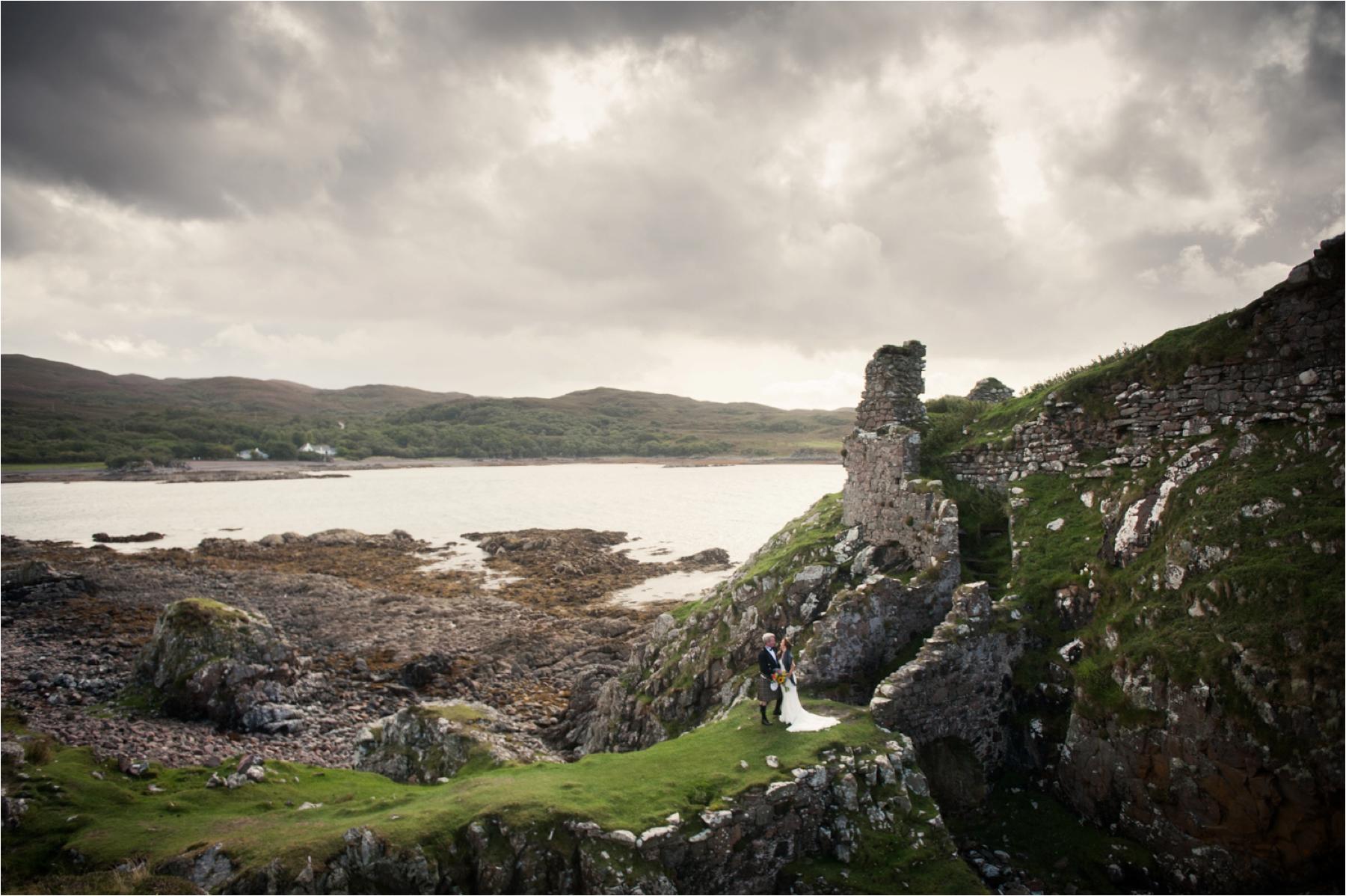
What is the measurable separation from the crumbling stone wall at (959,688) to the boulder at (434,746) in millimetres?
8318

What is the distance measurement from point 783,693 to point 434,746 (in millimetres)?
8565

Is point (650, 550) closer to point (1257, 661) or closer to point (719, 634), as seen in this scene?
point (719, 634)

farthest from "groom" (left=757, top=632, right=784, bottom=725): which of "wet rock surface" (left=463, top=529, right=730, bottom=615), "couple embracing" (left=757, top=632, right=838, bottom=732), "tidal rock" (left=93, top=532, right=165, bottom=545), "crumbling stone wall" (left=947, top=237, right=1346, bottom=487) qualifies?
"tidal rock" (left=93, top=532, right=165, bottom=545)

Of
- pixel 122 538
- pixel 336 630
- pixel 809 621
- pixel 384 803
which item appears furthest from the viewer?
pixel 122 538

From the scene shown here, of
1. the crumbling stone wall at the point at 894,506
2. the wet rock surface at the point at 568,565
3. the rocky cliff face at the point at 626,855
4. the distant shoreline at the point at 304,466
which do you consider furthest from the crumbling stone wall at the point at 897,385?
the distant shoreline at the point at 304,466

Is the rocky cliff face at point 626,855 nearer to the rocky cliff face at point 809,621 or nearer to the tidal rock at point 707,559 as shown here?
the rocky cliff face at point 809,621

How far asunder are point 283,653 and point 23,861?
12151 mm

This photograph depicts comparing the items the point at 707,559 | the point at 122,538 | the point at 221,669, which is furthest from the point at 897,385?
the point at 122,538

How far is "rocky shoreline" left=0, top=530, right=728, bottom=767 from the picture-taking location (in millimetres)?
17766

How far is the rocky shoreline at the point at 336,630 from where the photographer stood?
1777cm

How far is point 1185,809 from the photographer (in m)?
8.09

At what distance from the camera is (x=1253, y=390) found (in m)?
10.4

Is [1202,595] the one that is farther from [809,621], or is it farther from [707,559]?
[707,559]

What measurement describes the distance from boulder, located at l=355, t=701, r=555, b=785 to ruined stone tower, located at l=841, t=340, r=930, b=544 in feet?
33.0
